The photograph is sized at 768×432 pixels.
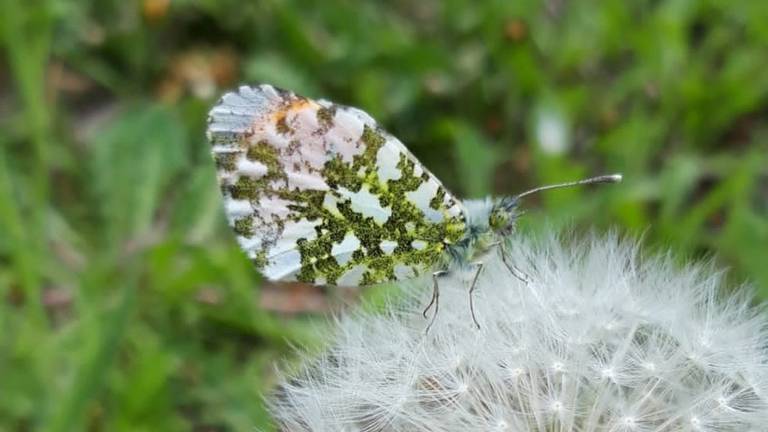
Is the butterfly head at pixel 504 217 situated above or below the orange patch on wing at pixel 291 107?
below

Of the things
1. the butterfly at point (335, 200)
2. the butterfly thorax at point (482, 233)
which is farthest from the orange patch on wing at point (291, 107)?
the butterfly thorax at point (482, 233)

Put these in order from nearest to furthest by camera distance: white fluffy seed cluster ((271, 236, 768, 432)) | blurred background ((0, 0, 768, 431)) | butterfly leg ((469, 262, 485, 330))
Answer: white fluffy seed cluster ((271, 236, 768, 432))
butterfly leg ((469, 262, 485, 330))
blurred background ((0, 0, 768, 431))

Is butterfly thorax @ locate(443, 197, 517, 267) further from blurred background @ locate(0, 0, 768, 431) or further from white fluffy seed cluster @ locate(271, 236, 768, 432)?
blurred background @ locate(0, 0, 768, 431)

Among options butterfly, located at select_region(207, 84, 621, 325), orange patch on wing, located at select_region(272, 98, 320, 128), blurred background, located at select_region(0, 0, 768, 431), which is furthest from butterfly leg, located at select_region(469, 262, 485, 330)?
blurred background, located at select_region(0, 0, 768, 431)

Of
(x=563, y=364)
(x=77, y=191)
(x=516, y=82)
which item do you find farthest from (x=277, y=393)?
(x=516, y=82)

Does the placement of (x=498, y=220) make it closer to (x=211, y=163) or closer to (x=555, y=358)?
(x=555, y=358)

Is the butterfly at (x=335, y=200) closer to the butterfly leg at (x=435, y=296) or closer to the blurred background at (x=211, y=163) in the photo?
the butterfly leg at (x=435, y=296)

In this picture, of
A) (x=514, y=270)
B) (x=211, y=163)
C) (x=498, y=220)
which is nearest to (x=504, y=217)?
(x=498, y=220)
